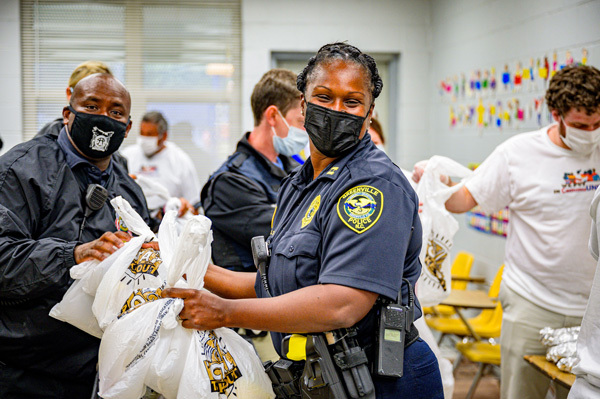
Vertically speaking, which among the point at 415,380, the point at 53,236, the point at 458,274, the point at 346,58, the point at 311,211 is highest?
the point at 346,58

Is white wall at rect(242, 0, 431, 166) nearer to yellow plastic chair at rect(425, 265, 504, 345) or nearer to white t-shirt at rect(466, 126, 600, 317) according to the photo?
yellow plastic chair at rect(425, 265, 504, 345)

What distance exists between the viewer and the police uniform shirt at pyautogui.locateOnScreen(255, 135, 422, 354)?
1442mm

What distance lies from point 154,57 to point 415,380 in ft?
18.3

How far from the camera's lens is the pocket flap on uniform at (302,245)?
Answer: 1.53 meters

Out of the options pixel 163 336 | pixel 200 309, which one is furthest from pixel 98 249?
pixel 200 309

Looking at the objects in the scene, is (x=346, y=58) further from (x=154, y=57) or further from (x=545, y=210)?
(x=154, y=57)

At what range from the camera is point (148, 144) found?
17.4 feet

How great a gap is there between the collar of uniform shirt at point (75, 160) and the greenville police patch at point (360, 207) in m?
0.97

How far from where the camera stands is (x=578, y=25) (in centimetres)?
355

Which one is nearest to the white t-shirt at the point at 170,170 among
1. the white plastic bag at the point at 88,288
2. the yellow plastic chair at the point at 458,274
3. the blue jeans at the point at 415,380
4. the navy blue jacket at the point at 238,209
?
the yellow plastic chair at the point at 458,274

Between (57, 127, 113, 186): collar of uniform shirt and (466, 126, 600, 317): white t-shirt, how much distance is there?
172cm

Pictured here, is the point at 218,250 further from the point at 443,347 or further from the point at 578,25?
the point at 443,347

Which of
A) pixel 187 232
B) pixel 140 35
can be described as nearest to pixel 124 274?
pixel 187 232

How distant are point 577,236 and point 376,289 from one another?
5.33 ft
